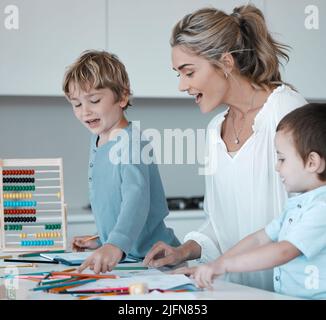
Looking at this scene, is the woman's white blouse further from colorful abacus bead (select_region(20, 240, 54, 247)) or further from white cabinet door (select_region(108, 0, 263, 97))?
white cabinet door (select_region(108, 0, 263, 97))

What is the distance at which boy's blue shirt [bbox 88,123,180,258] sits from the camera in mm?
1938

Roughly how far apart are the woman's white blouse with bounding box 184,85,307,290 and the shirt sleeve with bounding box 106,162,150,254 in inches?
7.9

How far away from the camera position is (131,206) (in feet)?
6.27

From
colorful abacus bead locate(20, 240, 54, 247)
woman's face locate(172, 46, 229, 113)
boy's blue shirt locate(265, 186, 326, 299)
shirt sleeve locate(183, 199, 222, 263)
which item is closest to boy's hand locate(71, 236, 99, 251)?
colorful abacus bead locate(20, 240, 54, 247)

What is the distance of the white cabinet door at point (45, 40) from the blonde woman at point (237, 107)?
1.74m

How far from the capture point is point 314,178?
1.58 meters

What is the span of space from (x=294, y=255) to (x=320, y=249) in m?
0.06

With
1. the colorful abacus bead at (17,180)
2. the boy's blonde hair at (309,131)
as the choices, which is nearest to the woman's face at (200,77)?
the boy's blonde hair at (309,131)

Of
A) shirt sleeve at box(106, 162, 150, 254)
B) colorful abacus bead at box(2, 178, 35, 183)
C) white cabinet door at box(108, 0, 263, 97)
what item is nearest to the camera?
shirt sleeve at box(106, 162, 150, 254)

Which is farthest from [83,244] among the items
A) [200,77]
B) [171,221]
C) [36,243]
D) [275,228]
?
[171,221]

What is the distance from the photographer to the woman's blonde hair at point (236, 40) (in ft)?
6.58

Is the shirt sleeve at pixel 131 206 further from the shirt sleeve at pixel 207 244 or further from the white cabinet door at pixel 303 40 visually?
the white cabinet door at pixel 303 40
